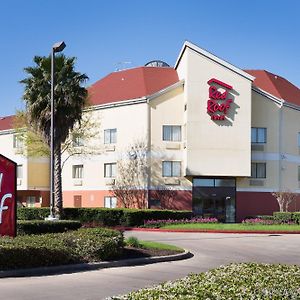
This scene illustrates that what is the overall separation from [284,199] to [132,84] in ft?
50.9

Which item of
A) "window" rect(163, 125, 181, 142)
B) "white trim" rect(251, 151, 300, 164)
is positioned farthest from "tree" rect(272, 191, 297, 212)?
"window" rect(163, 125, 181, 142)

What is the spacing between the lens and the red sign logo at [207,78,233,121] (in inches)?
1729

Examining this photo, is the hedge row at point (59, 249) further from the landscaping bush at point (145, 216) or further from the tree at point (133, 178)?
the tree at point (133, 178)

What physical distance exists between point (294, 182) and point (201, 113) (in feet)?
34.3

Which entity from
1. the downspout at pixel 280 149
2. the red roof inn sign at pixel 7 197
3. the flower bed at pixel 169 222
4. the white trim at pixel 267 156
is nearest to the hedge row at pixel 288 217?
the flower bed at pixel 169 222

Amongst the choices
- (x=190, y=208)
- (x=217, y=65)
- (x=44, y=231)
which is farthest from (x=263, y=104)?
(x=44, y=231)

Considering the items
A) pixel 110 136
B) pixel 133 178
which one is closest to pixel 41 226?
pixel 133 178

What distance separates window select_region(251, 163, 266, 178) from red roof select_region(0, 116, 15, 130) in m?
24.2

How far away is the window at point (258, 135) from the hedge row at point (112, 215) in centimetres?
1034

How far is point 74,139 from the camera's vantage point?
158ft

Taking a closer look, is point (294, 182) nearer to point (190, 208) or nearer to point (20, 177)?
point (190, 208)

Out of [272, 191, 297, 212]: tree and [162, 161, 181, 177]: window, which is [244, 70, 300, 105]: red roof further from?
[162, 161, 181, 177]: window

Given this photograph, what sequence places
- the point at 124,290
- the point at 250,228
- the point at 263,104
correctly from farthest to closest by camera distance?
1. the point at 263,104
2. the point at 250,228
3. the point at 124,290

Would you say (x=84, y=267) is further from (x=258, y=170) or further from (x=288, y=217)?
(x=258, y=170)
